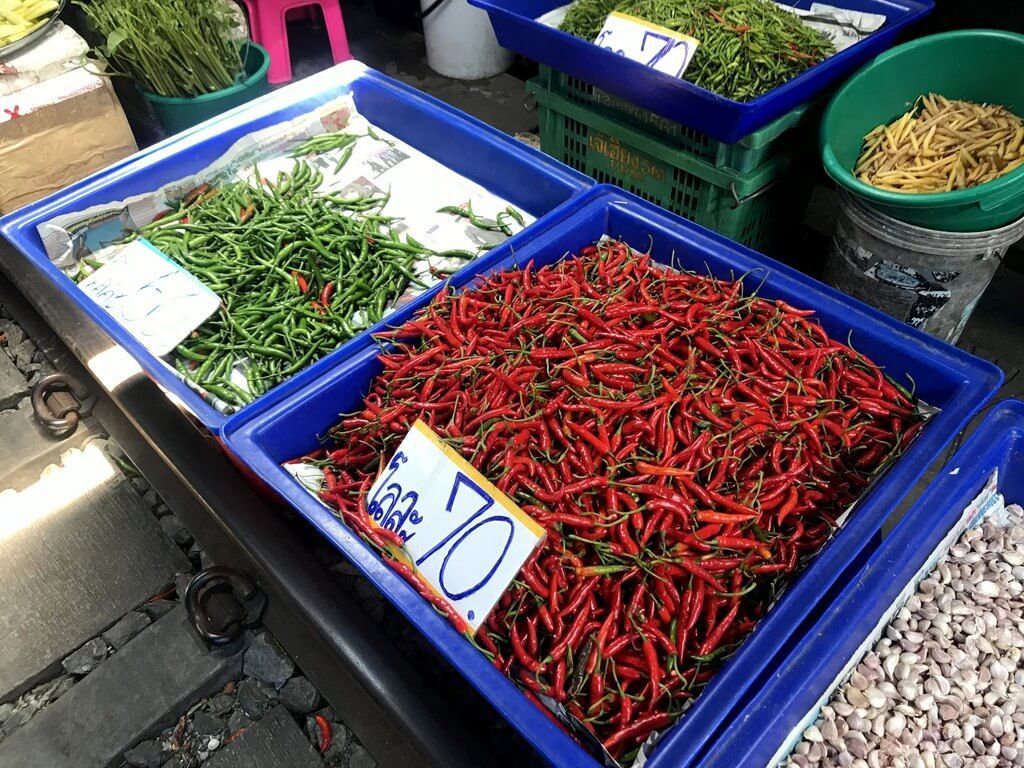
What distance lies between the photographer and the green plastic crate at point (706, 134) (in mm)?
2777

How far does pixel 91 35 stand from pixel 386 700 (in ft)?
15.7

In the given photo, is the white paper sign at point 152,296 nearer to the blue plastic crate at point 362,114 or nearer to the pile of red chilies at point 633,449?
the blue plastic crate at point 362,114

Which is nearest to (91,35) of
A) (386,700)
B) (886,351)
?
(386,700)

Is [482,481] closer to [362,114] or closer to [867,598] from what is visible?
[867,598]

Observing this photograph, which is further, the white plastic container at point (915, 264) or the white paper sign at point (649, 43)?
the white paper sign at point (649, 43)

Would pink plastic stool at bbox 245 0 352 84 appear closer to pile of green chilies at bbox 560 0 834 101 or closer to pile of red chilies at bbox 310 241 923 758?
pile of green chilies at bbox 560 0 834 101

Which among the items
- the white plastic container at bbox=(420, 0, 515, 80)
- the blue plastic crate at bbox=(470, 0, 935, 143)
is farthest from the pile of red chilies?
the white plastic container at bbox=(420, 0, 515, 80)

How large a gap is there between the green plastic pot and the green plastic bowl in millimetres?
2932

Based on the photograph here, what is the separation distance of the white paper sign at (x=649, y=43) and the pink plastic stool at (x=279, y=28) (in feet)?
8.34

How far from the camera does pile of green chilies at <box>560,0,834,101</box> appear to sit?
3045 mm

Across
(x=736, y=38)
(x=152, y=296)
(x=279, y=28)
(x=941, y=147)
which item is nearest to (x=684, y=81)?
(x=736, y=38)

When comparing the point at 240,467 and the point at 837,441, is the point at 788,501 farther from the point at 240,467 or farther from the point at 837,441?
the point at 240,467

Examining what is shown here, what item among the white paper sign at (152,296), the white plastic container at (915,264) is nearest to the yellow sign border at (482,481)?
the white paper sign at (152,296)

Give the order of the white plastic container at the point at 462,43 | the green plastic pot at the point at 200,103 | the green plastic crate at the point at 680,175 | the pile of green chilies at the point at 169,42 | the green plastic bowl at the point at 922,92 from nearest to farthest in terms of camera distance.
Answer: the green plastic bowl at the point at 922,92
the green plastic crate at the point at 680,175
the pile of green chilies at the point at 169,42
the green plastic pot at the point at 200,103
the white plastic container at the point at 462,43
